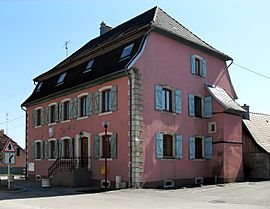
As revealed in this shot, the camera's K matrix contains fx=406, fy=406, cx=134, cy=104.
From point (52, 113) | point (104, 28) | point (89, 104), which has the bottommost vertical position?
point (52, 113)

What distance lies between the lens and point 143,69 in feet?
72.0

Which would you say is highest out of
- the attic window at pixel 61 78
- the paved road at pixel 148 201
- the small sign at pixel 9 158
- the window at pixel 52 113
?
the attic window at pixel 61 78

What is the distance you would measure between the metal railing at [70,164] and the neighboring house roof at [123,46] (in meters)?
4.74

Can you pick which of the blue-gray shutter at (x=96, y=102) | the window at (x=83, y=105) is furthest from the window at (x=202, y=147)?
the window at (x=83, y=105)

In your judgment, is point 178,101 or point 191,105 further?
point 191,105

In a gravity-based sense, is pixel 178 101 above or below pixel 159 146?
above

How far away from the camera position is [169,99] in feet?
77.8

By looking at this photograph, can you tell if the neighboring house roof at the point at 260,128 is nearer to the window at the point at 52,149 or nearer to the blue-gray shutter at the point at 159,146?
the blue-gray shutter at the point at 159,146

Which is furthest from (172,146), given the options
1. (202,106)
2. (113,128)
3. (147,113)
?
(202,106)

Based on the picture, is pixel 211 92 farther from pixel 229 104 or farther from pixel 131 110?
pixel 131 110

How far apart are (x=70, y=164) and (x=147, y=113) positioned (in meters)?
6.58

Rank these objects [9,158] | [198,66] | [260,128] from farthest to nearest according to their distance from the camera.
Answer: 1. [260,128]
2. [198,66]
3. [9,158]

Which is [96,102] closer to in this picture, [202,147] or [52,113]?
[52,113]

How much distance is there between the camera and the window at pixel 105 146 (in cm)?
2225
